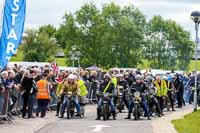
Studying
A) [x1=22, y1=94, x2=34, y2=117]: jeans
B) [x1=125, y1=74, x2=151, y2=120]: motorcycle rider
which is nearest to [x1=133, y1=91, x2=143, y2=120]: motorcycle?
[x1=125, y1=74, x2=151, y2=120]: motorcycle rider

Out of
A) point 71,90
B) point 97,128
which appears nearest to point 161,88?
point 71,90

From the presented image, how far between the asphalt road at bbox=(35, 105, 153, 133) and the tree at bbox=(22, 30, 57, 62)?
7652 cm

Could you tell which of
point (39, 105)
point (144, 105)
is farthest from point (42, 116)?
point (144, 105)

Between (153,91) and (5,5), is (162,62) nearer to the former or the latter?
(153,91)

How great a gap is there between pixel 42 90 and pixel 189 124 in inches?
255

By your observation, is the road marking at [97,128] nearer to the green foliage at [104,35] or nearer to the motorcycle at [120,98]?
the motorcycle at [120,98]

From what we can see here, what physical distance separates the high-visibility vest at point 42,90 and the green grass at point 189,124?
540cm

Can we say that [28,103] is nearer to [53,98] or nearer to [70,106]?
[70,106]

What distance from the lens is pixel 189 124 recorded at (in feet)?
78.6

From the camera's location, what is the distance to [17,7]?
18.6m

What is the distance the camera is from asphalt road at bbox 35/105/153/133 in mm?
21516

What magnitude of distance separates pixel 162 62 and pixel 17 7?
9491 centimetres

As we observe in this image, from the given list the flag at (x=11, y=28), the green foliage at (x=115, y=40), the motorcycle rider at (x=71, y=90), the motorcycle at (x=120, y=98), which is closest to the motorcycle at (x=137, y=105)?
the motorcycle rider at (x=71, y=90)

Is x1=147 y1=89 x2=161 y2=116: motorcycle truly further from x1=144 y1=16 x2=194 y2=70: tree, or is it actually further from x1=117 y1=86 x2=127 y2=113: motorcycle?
x1=144 y1=16 x2=194 y2=70: tree
